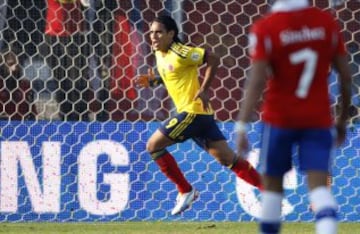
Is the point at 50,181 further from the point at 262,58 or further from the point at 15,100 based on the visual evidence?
the point at 262,58

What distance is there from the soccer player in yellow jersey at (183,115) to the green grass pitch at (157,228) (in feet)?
0.83

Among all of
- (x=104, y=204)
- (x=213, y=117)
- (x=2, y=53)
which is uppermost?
(x=2, y=53)

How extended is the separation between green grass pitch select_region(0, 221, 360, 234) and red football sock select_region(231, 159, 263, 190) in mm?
366

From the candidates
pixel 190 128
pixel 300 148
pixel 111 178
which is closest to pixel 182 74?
pixel 190 128

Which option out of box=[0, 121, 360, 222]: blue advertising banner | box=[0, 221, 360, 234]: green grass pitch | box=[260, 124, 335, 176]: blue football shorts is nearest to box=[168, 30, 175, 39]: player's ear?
box=[0, 121, 360, 222]: blue advertising banner

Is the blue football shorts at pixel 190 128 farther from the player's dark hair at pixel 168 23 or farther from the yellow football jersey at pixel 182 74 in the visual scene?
the player's dark hair at pixel 168 23

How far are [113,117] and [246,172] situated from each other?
1310 millimetres

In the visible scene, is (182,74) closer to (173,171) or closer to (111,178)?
(173,171)

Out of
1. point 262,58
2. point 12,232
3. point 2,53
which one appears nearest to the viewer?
point 262,58

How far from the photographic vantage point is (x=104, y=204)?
9.33 m

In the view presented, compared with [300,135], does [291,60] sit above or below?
above

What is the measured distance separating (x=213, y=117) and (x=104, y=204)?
1279mm

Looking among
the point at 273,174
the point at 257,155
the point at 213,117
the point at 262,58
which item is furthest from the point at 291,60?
the point at 257,155

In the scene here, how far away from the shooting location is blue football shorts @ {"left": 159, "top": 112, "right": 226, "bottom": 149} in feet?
28.3
